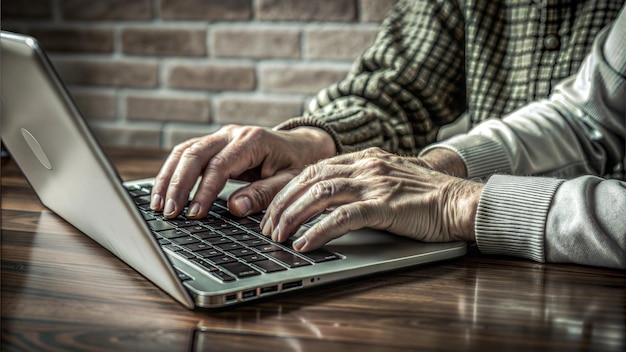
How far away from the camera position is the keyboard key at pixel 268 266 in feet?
2.04

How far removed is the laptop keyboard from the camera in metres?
0.62

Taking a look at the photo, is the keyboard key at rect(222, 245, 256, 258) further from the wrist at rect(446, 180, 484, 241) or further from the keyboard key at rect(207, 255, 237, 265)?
the wrist at rect(446, 180, 484, 241)

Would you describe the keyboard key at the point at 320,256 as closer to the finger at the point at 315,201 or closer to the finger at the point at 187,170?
the finger at the point at 315,201

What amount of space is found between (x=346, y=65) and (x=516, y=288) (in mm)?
1069

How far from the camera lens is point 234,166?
2.98 feet

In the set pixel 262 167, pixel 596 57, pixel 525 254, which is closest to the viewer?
pixel 525 254

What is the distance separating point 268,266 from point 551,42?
88cm

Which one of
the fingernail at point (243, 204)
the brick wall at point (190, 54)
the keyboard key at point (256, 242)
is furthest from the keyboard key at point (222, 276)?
the brick wall at point (190, 54)

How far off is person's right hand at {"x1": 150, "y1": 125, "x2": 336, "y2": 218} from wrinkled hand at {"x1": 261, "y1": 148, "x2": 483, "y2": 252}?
87mm

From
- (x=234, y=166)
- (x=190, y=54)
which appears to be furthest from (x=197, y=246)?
(x=190, y=54)

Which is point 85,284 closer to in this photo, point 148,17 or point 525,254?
point 525,254

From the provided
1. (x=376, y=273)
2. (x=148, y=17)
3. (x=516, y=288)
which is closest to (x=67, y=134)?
(x=376, y=273)

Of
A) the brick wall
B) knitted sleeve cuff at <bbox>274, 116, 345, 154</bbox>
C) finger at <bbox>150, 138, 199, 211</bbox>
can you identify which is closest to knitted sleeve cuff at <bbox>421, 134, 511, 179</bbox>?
knitted sleeve cuff at <bbox>274, 116, 345, 154</bbox>

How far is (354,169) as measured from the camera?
827 millimetres
